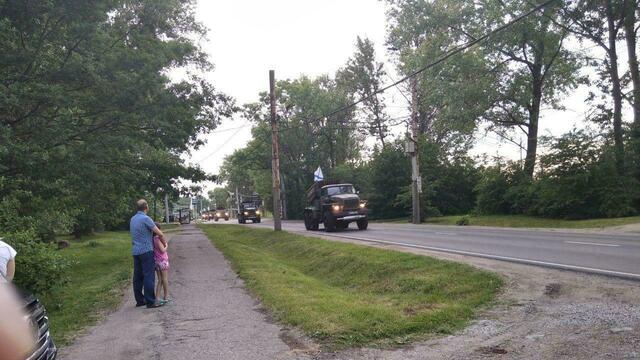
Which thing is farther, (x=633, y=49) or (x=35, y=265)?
(x=633, y=49)

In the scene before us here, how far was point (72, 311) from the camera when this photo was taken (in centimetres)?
963

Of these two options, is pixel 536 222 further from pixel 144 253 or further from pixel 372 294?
pixel 144 253

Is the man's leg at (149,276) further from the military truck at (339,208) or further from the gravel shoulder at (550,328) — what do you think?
the military truck at (339,208)

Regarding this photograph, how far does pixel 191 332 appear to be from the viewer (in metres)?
7.35

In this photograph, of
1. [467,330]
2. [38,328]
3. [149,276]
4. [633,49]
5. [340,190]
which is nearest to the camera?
[38,328]

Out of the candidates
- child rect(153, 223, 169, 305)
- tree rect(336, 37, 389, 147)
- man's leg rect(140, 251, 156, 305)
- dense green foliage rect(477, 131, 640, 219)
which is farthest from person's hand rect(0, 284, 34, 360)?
tree rect(336, 37, 389, 147)

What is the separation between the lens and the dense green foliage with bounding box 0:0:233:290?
12969mm

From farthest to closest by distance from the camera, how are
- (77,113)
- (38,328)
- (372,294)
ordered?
(77,113) < (372,294) < (38,328)

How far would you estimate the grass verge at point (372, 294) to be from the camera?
6.66m

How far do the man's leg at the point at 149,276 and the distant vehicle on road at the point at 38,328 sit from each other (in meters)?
4.56

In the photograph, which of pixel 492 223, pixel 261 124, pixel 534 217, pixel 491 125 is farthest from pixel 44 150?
pixel 261 124

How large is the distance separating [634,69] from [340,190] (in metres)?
16.4

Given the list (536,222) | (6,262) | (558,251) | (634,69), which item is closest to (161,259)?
(6,262)

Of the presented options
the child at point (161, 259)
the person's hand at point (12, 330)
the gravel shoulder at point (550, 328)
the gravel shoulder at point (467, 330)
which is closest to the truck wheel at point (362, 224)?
the gravel shoulder at point (467, 330)
